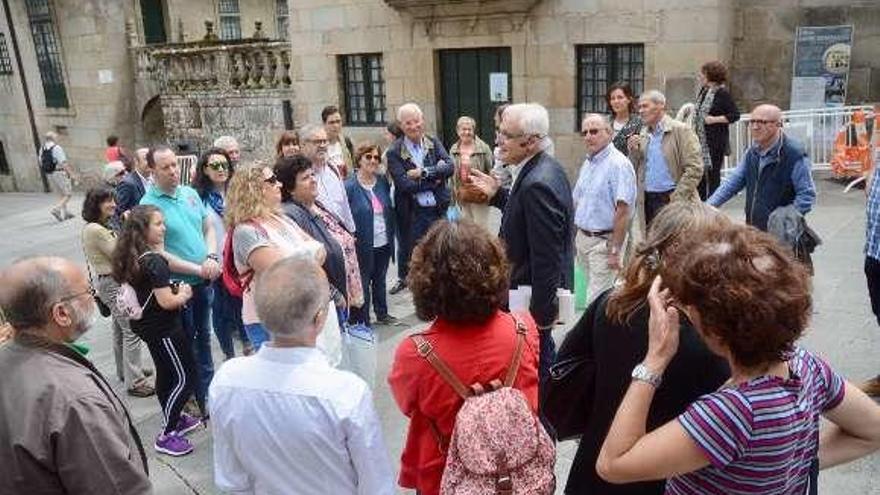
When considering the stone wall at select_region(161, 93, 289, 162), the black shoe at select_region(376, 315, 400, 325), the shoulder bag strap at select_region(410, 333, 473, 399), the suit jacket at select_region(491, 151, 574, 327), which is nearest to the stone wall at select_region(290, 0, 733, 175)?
the stone wall at select_region(161, 93, 289, 162)

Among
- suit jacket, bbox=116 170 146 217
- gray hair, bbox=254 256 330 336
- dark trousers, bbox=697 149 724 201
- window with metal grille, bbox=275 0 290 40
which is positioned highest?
window with metal grille, bbox=275 0 290 40

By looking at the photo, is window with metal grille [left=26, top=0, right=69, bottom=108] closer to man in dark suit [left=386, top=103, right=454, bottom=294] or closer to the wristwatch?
man in dark suit [left=386, top=103, right=454, bottom=294]

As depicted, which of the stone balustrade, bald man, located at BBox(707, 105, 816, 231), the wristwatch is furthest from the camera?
the stone balustrade

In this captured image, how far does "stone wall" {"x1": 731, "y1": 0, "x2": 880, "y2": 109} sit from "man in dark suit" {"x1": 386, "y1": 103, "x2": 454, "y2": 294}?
5681 mm

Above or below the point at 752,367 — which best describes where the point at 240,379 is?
below

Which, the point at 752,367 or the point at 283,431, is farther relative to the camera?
the point at 283,431

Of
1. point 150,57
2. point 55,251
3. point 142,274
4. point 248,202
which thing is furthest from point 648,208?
point 150,57

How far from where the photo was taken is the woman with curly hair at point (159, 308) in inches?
154

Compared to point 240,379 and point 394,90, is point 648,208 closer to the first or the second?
point 240,379

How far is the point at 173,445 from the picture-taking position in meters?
4.24

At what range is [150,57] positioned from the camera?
60.6 ft

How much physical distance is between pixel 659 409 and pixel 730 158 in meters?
8.36

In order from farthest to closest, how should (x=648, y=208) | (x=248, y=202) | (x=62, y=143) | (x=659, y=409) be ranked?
(x=62, y=143) < (x=648, y=208) < (x=248, y=202) < (x=659, y=409)

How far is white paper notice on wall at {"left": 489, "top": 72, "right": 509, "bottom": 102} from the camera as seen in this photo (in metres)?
11.6
